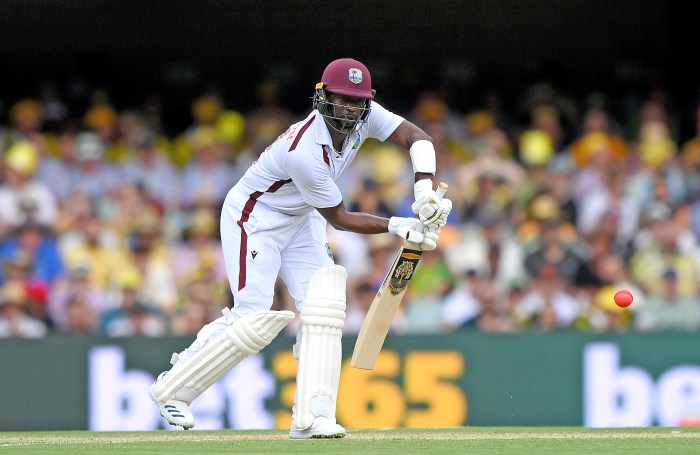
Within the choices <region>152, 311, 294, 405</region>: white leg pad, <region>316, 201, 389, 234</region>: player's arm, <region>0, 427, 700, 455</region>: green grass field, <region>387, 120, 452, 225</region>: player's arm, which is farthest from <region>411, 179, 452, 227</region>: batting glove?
<region>0, 427, 700, 455</region>: green grass field

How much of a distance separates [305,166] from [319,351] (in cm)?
72

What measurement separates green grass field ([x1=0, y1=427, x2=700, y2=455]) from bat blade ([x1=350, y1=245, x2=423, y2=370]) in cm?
34

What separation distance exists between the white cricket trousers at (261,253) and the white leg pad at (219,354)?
80 millimetres

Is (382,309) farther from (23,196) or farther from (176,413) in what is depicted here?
(23,196)

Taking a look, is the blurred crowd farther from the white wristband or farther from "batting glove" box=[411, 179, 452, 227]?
"batting glove" box=[411, 179, 452, 227]

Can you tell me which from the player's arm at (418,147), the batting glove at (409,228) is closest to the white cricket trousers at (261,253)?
the player's arm at (418,147)

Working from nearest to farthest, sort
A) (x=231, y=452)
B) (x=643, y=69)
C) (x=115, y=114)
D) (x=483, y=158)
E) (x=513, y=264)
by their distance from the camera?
(x=231, y=452) → (x=513, y=264) → (x=483, y=158) → (x=115, y=114) → (x=643, y=69)

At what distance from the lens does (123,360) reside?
6.85 m

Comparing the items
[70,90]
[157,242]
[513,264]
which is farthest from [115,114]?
[513,264]

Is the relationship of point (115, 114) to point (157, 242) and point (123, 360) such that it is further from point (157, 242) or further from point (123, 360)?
point (123, 360)

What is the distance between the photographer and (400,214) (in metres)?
8.93

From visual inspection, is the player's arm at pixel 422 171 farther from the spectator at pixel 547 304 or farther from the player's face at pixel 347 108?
the spectator at pixel 547 304

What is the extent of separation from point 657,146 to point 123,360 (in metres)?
4.70

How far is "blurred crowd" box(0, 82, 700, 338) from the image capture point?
785 centimetres
